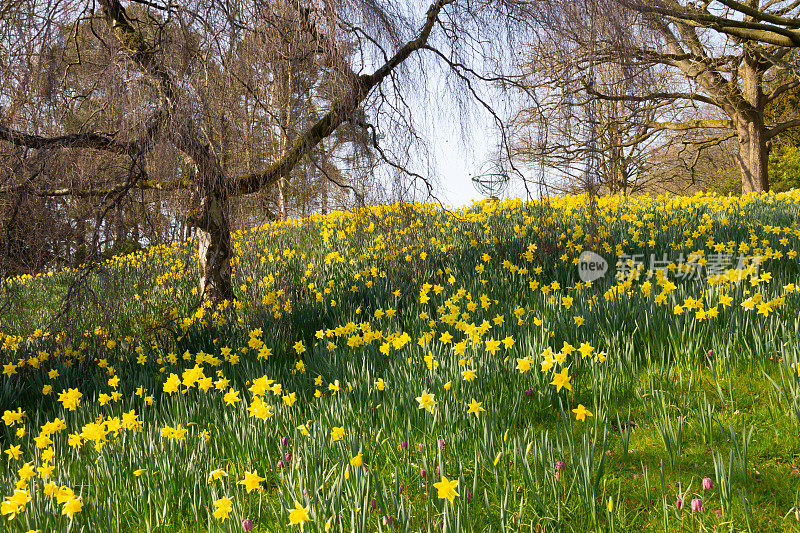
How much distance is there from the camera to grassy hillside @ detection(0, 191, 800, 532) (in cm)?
193

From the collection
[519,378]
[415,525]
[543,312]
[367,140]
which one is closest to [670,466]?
[519,378]

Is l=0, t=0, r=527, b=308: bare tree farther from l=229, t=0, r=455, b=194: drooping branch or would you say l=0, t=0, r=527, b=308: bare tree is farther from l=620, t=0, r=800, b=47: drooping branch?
l=620, t=0, r=800, b=47: drooping branch

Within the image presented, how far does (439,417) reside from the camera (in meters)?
2.53

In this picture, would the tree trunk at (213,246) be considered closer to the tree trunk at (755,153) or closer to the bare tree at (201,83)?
the bare tree at (201,83)

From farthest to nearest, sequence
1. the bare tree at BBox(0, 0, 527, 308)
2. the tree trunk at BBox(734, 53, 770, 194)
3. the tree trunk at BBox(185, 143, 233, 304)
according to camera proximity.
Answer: the tree trunk at BBox(734, 53, 770, 194) → the tree trunk at BBox(185, 143, 233, 304) → the bare tree at BBox(0, 0, 527, 308)

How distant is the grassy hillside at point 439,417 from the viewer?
1.93m

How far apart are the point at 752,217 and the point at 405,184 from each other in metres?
6.01

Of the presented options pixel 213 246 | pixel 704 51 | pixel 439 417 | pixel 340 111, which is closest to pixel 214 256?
pixel 213 246

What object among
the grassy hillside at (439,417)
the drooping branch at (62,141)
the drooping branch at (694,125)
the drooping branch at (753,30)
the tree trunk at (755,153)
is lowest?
the grassy hillside at (439,417)

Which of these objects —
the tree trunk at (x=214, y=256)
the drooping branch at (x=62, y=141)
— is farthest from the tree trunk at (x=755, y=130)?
the drooping branch at (x=62, y=141)

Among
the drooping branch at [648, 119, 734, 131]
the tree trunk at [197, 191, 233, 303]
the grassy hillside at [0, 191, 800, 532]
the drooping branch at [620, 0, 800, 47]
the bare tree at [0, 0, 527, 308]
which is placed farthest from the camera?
the drooping branch at [648, 119, 734, 131]

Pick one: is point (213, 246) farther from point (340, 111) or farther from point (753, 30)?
point (753, 30)

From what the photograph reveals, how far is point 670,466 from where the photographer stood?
2164 millimetres

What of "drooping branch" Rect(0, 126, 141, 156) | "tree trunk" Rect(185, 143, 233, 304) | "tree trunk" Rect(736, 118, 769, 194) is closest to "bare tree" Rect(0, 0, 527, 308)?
"drooping branch" Rect(0, 126, 141, 156)
